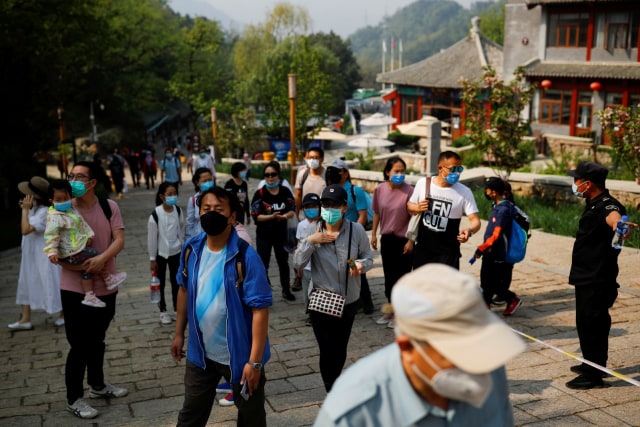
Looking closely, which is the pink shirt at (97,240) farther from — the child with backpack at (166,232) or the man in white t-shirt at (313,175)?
the man in white t-shirt at (313,175)

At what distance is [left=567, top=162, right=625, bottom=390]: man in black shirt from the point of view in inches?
211

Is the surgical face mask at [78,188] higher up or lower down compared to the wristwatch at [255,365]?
higher up

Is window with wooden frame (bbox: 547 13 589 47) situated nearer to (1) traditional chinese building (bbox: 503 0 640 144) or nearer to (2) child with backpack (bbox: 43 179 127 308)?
(1) traditional chinese building (bbox: 503 0 640 144)

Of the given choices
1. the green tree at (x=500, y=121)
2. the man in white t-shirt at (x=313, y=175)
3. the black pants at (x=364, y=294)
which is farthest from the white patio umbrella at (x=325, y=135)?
the black pants at (x=364, y=294)

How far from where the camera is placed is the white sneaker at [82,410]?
17.4ft

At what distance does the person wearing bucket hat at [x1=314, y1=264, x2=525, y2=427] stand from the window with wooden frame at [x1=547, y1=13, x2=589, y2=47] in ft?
100

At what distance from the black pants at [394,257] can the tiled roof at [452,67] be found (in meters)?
31.1

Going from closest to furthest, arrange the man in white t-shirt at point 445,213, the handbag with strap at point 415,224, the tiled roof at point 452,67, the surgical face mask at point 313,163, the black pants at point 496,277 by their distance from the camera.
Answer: the man in white t-shirt at point 445,213, the handbag with strap at point 415,224, the black pants at point 496,277, the surgical face mask at point 313,163, the tiled roof at point 452,67

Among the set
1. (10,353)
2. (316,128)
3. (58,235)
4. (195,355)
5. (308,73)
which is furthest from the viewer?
(308,73)

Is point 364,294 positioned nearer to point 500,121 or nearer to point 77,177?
point 77,177

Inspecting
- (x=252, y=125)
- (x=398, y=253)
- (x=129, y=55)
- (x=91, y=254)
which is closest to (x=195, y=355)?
(x=91, y=254)

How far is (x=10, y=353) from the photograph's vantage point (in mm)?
7203

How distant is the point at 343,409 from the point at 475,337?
1.60 feet

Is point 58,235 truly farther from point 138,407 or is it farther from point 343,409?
point 343,409
